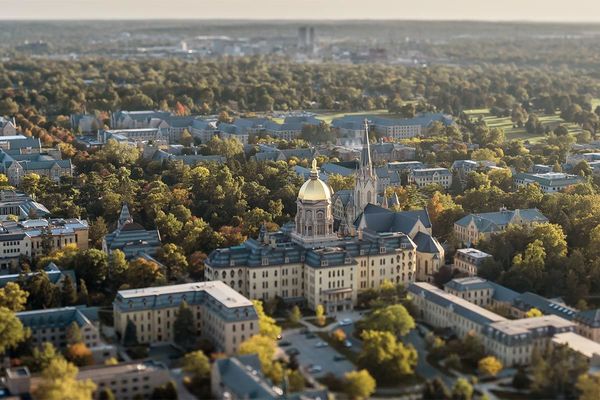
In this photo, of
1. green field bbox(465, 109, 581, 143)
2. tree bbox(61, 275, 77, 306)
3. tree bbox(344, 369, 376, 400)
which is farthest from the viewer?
green field bbox(465, 109, 581, 143)

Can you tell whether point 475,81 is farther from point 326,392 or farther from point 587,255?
point 326,392

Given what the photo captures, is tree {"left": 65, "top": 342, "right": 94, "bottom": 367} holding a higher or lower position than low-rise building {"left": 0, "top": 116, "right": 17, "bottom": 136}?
higher

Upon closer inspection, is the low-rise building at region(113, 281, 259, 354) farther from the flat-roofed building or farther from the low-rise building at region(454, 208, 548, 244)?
the low-rise building at region(454, 208, 548, 244)

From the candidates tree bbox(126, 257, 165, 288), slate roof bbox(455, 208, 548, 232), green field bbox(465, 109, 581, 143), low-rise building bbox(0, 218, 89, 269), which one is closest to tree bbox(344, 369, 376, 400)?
tree bbox(126, 257, 165, 288)

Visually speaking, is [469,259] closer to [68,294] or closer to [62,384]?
[68,294]

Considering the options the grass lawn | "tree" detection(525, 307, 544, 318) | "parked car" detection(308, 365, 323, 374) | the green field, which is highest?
"tree" detection(525, 307, 544, 318)

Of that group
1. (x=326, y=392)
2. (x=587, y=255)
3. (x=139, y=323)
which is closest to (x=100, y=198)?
(x=139, y=323)

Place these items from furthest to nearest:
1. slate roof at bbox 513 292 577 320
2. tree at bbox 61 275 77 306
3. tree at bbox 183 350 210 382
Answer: tree at bbox 61 275 77 306 < slate roof at bbox 513 292 577 320 < tree at bbox 183 350 210 382
